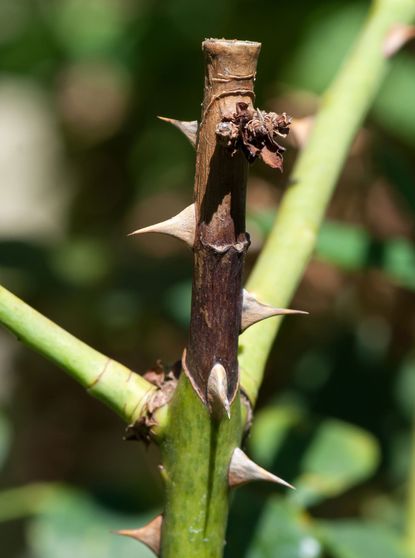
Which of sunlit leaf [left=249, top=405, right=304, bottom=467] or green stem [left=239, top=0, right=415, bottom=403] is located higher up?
green stem [left=239, top=0, right=415, bottom=403]

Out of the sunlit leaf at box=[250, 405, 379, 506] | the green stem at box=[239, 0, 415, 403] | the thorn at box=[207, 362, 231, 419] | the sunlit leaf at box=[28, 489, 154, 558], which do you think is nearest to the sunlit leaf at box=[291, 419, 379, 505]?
the sunlit leaf at box=[250, 405, 379, 506]

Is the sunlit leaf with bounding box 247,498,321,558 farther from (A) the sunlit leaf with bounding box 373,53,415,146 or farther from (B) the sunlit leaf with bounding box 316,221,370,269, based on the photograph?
(A) the sunlit leaf with bounding box 373,53,415,146

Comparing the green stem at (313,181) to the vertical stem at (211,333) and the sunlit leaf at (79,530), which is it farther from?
the sunlit leaf at (79,530)

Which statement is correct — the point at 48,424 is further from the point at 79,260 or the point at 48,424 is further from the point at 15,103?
the point at 15,103

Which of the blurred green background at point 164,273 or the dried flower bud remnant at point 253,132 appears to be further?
the blurred green background at point 164,273

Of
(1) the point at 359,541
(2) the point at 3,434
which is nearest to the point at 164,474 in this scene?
(1) the point at 359,541

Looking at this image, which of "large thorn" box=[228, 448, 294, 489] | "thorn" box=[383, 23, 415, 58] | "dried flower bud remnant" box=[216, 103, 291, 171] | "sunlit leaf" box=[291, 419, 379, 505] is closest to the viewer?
"dried flower bud remnant" box=[216, 103, 291, 171]

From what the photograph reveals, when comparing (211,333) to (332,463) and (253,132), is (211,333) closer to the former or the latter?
(253,132)

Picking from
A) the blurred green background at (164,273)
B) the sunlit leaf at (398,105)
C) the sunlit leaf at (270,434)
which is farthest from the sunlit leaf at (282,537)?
the sunlit leaf at (398,105)
